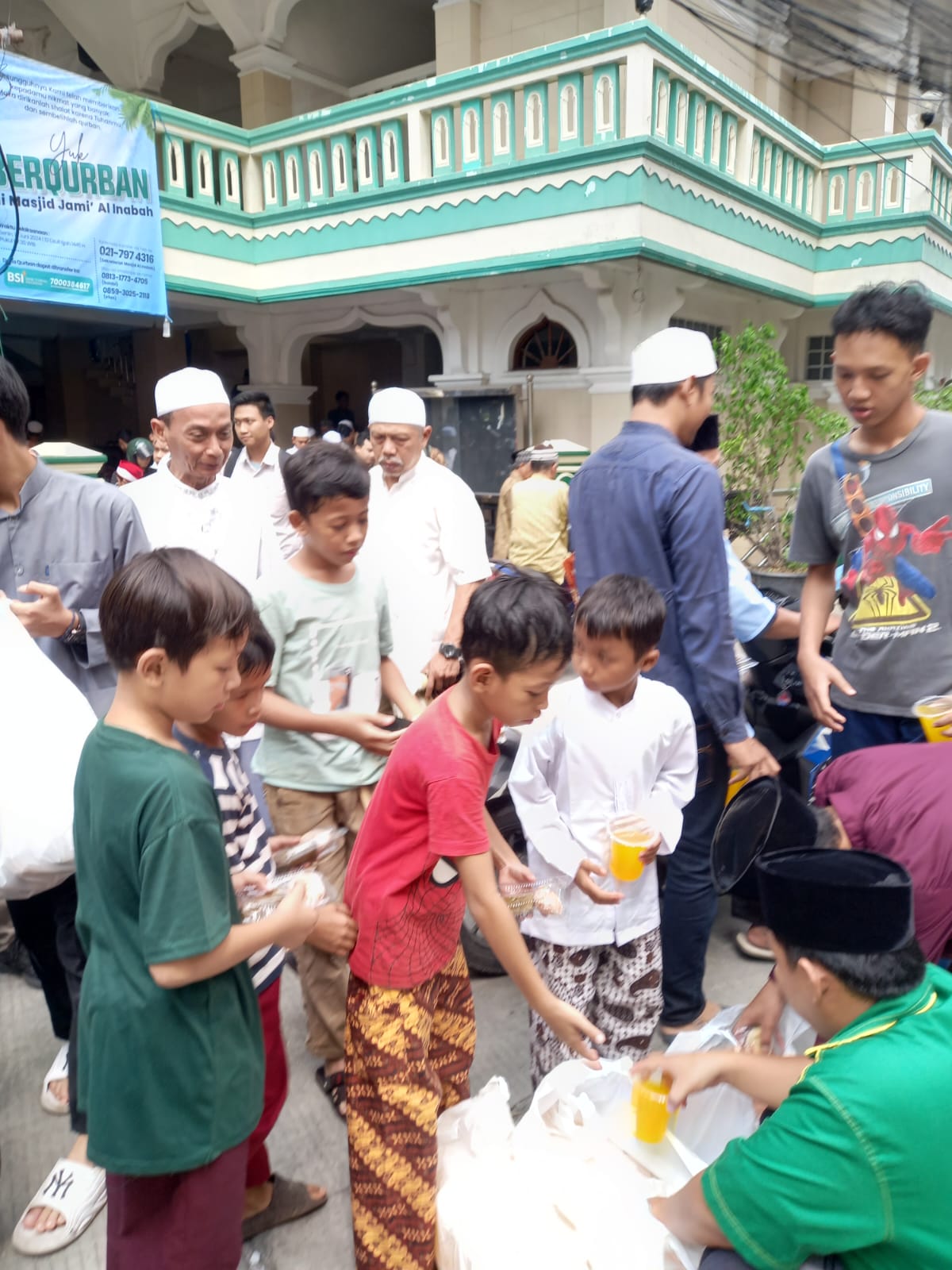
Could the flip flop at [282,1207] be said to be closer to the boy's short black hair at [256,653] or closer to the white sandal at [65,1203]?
the white sandal at [65,1203]

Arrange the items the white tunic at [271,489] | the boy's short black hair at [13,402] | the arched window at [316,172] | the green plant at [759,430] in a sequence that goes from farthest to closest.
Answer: the arched window at [316,172], the green plant at [759,430], the white tunic at [271,489], the boy's short black hair at [13,402]

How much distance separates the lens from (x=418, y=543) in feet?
10.9

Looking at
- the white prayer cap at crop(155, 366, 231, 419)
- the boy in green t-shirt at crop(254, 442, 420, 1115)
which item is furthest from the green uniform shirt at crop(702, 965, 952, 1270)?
the white prayer cap at crop(155, 366, 231, 419)

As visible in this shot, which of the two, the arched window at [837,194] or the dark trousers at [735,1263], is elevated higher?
the arched window at [837,194]

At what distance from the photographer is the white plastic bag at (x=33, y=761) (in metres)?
1.87

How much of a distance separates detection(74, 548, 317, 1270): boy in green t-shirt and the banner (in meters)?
6.18

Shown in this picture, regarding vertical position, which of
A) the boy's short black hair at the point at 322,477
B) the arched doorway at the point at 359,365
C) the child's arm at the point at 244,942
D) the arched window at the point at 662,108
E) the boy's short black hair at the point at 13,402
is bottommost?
the child's arm at the point at 244,942

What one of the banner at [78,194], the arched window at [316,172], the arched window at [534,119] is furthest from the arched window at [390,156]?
the banner at [78,194]

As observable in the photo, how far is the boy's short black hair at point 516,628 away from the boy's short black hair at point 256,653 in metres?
0.44

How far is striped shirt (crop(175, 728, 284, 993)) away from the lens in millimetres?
1751

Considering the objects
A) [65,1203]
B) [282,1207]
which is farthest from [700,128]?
[65,1203]

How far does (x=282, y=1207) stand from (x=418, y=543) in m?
2.13

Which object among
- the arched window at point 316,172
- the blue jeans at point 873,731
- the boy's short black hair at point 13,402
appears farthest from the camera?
the arched window at point 316,172

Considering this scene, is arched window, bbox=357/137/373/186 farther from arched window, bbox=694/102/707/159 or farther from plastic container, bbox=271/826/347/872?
plastic container, bbox=271/826/347/872
